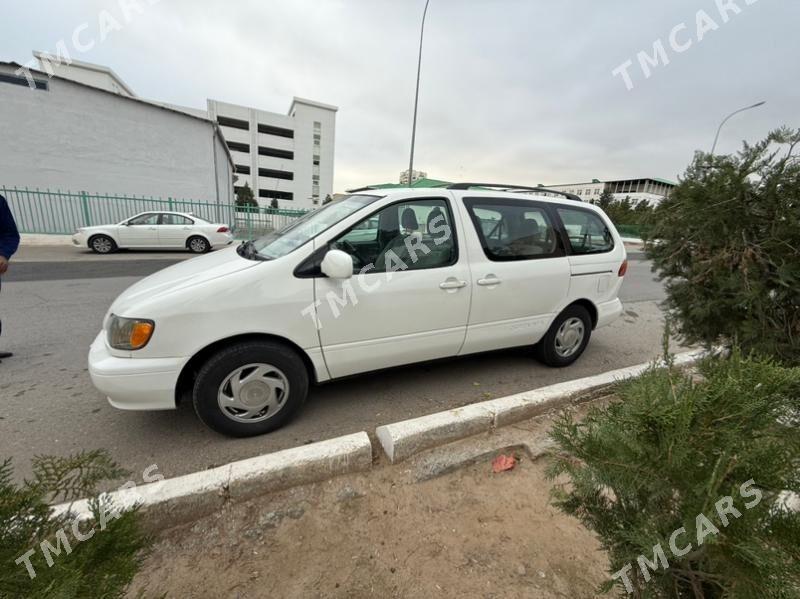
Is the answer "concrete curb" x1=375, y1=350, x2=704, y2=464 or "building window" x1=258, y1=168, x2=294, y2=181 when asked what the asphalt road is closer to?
"concrete curb" x1=375, y1=350, x2=704, y2=464

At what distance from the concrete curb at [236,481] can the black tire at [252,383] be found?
1.60ft

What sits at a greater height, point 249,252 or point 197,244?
point 249,252

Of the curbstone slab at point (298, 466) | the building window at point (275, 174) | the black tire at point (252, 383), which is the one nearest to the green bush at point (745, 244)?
the curbstone slab at point (298, 466)

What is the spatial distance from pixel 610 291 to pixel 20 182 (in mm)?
20310

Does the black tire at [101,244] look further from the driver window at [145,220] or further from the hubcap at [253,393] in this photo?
the hubcap at [253,393]

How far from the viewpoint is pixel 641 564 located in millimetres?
1163

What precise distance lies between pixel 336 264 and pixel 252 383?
969 mm

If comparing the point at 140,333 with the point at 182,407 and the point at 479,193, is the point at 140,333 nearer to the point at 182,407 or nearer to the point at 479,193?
the point at 182,407

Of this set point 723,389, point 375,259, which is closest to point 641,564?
point 723,389

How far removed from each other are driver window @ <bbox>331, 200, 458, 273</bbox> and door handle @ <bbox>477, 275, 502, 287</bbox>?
0.99ft

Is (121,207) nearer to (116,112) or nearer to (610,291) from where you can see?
(116,112)

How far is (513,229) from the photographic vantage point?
3354 millimetres

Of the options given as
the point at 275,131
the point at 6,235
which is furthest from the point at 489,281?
the point at 275,131

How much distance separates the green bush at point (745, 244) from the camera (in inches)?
83.7
